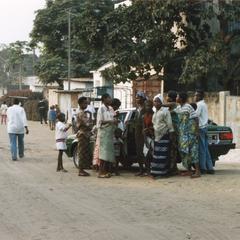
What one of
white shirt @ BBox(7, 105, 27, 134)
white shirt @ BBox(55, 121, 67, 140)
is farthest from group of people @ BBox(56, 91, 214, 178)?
white shirt @ BBox(7, 105, 27, 134)

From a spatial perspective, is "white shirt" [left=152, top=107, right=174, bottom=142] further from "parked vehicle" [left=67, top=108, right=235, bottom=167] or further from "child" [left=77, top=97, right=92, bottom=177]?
"child" [left=77, top=97, right=92, bottom=177]

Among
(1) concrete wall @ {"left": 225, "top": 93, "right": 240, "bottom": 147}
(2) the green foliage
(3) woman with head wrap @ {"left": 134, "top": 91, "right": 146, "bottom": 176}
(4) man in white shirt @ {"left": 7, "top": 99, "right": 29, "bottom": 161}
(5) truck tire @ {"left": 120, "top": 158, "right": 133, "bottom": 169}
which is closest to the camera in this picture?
(3) woman with head wrap @ {"left": 134, "top": 91, "right": 146, "bottom": 176}

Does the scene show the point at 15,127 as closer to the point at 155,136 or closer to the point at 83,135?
the point at 83,135

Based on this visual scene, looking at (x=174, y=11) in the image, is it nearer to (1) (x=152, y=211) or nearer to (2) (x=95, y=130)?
(2) (x=95, y=130)

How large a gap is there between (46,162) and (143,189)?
6036 mm

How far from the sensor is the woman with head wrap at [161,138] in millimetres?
12008

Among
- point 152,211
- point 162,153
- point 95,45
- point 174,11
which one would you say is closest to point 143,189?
point 162,153

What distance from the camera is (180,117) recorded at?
39.9 ft

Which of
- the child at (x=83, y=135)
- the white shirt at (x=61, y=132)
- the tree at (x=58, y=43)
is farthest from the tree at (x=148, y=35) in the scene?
the tree at (x=58, y=43)

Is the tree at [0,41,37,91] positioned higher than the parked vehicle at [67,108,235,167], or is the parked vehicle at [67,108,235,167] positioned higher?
the tree at [0,41,37,91]

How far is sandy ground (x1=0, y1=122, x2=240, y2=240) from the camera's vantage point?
24.4ft

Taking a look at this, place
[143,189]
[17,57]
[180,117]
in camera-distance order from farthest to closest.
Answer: [17,57]
[180,117]
[143,189]

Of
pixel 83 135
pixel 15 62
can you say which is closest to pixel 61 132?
pixel 83 135

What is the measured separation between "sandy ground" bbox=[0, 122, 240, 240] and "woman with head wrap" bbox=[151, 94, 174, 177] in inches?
12.2
